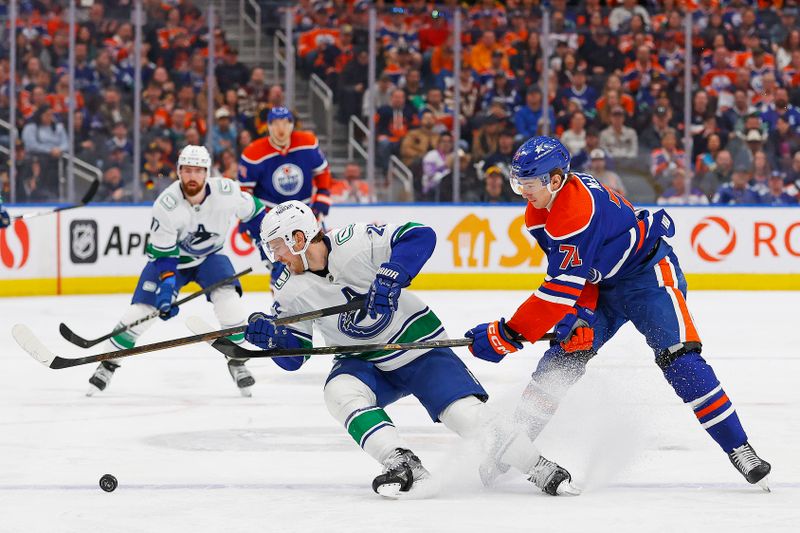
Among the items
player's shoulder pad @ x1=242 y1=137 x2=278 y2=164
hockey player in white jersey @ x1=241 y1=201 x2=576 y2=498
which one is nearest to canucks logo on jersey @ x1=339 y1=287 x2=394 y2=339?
hockey player in white jersey @ x1=241 y1=201 x2=576 y2=498

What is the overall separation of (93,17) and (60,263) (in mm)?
1907

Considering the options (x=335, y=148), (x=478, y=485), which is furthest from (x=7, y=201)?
(x=478, y=485)

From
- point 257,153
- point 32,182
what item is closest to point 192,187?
point 257,153

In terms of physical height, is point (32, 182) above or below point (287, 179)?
below

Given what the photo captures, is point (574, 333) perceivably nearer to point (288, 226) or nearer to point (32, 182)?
point (288, 226)

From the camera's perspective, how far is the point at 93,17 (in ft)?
35.9

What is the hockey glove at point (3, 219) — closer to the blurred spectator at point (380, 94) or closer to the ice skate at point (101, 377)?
the ice skate at point (101, 377)

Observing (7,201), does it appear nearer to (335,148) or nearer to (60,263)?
(60,263)

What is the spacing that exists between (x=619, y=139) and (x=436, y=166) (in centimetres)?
147

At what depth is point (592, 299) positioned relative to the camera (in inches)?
172

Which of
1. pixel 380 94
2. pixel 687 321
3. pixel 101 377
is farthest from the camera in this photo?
pixel 380 94

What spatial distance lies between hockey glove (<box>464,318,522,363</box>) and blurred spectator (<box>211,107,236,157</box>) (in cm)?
734

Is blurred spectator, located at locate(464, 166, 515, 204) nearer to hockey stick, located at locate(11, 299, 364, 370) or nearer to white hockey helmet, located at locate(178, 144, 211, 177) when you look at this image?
white hockey helmet, located at locate(178, 144, 211, 177)

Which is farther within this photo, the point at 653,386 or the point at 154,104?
the point at 154,104
